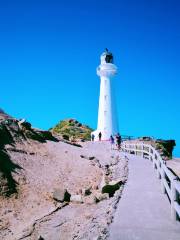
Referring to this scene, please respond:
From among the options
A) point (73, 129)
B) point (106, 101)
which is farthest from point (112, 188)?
point (73, 129)

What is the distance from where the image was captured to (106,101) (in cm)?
5322

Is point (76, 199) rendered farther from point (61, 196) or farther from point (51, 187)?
point (51, 187)

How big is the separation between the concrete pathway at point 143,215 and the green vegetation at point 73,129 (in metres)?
44.0

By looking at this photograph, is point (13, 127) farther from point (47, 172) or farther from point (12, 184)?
point (12, 184)

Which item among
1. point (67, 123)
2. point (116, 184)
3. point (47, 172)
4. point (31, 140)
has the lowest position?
point (116, 184)

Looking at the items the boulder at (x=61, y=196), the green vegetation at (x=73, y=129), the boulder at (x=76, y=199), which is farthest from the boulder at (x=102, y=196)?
the green vegetation at (x=73, y=129)

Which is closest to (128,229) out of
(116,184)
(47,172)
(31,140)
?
(116,184)

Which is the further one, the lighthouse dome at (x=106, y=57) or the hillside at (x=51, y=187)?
the lighthouse dome at (x=106, y=57)

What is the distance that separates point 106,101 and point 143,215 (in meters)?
43.9

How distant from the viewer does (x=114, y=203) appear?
11.3m

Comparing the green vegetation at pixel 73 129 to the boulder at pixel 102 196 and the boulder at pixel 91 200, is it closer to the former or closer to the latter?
the boulder at pixel 91 200

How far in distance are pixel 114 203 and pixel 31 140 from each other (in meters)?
19.3

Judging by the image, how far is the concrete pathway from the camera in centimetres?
802

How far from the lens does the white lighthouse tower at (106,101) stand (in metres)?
51.6
